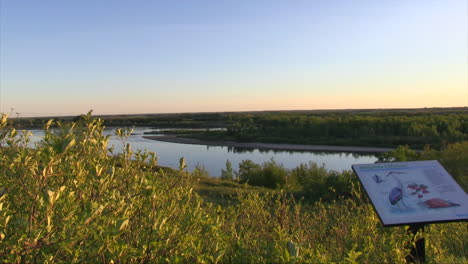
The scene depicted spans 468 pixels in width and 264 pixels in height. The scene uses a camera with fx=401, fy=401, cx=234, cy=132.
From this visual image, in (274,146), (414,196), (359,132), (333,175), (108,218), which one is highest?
(108,218)

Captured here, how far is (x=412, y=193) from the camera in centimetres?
384

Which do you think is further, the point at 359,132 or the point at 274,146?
the point at 359,132

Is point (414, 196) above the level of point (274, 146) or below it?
above

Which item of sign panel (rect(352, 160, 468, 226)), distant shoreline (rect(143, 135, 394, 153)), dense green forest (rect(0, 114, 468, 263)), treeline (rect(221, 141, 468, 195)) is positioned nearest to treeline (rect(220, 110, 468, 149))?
distant shoreline (rect(143, 135, 394, 153))

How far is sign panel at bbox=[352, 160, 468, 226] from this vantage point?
355 centimetres

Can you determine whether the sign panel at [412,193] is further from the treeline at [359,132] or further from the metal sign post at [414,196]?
the treeline at [359,132]

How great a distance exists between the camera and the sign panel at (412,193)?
355 cm

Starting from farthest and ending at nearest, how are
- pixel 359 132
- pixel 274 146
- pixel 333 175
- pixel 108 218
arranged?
1. pixel 359 132
2. pixel 274 146
3. pixel 333 175
4. pixel 108 218

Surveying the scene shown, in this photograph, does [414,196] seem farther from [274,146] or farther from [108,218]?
[274,146]

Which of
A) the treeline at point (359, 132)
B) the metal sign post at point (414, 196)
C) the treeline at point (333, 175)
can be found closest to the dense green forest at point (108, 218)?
the metal sign post at point (414, 196)

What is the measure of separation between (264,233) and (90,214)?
2273 millimetres

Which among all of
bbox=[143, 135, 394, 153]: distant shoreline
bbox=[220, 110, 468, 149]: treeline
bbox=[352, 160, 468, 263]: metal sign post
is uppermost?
bbox=[352, 160, 468, 263]: metal sign post

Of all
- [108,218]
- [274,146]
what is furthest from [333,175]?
[274,146]

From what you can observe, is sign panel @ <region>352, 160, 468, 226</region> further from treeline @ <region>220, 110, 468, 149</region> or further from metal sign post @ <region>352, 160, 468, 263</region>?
treeline @ <region>220, 110, 468, 149</region>
